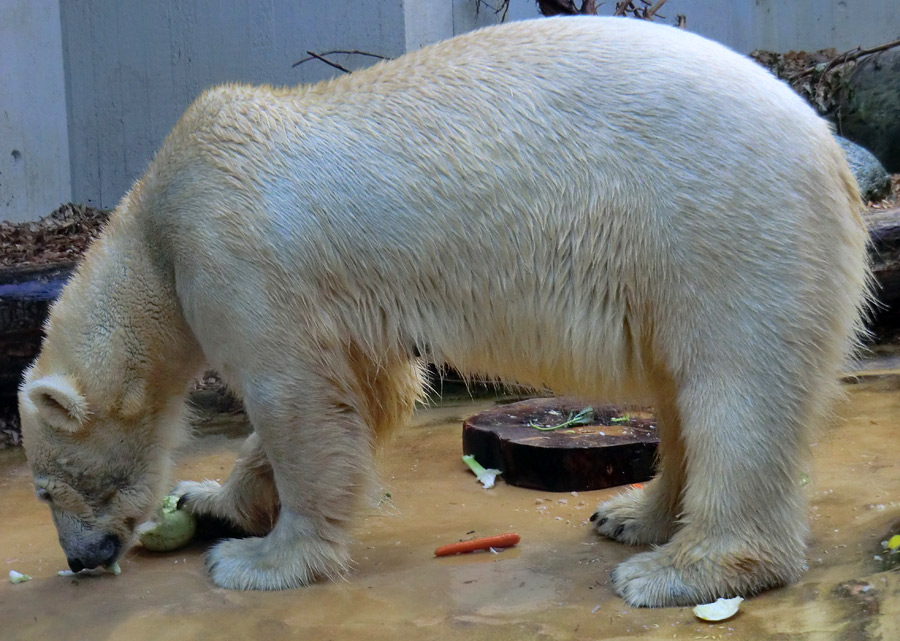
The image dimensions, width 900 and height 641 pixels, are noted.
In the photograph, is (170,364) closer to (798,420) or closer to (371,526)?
(371,526)

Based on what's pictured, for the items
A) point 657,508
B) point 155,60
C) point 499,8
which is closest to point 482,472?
point 657,508

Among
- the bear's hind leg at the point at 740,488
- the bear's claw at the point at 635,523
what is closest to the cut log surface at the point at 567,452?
the bear's claw at the point at 635,523

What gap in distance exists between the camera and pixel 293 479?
3.14 m

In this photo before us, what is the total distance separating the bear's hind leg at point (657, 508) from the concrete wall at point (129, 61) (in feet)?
15.5

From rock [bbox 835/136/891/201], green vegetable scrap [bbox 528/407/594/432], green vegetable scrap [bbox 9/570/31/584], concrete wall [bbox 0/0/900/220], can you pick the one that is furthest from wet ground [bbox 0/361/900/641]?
concrete wall [bbox 0/0/900/220]

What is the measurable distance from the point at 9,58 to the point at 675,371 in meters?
7.19

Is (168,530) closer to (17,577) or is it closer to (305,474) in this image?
(17,577)

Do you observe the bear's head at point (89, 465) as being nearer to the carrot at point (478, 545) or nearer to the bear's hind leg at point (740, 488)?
the carrot at point (478, 545)

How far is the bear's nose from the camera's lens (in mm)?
3344

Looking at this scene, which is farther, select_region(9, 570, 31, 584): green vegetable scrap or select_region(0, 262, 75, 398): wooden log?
select_region(0, 262, 75, 398): wooden log

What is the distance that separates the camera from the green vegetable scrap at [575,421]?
4375 mm

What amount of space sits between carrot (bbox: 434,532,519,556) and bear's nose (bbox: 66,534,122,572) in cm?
116

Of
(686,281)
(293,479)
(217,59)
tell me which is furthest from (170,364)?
(217,59)

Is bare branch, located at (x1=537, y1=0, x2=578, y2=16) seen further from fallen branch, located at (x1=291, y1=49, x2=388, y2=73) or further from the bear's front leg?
the bear's front leg
